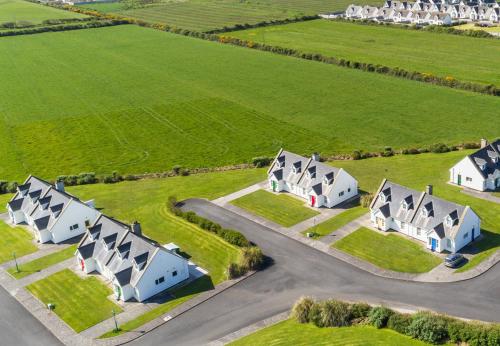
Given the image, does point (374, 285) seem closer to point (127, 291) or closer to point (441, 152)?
point (127, 291)

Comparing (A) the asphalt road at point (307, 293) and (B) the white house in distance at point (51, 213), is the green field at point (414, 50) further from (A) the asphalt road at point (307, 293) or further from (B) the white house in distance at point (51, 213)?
(B) the white house in distance at point (51, 213)

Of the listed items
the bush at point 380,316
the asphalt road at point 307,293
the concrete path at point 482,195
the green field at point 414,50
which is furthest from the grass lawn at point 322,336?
the green field at point 414,50

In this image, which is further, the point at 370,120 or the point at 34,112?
the point at 34,112

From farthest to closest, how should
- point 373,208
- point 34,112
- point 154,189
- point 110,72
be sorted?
point 110,72 → point 34,112 → point 154,189 → point 373,208

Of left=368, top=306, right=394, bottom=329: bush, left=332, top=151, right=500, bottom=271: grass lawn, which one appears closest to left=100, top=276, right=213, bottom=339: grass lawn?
left=368, top=306, right=394, bottom=329: bush

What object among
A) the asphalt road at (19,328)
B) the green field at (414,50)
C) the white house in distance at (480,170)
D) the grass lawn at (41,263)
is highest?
the green field at (414,50)

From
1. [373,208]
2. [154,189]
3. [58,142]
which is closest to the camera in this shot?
[373,208]

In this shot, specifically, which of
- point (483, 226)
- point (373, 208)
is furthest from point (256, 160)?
point (483, 226)
